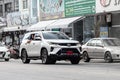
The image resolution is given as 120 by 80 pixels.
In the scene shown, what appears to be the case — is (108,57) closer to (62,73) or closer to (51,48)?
(51,48)

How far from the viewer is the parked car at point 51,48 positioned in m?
23.2

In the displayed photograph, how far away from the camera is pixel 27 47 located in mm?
25750

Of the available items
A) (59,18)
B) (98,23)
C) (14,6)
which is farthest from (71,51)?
(14,6)

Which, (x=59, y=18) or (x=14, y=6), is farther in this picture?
(x=14, y=6)

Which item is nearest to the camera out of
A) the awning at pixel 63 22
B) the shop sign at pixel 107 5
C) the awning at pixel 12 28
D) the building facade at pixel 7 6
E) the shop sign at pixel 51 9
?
the shop sign at pixel 107 5

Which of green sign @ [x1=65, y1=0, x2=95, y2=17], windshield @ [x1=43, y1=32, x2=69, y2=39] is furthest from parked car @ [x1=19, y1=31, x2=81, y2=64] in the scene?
green sign @ [x1=65, y1=0, x2=95, y2=17]

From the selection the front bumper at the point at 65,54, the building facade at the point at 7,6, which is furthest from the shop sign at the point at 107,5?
the building facade at the point at 7,6

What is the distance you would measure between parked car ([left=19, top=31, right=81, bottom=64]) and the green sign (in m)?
12.2

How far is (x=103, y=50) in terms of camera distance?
2656cm

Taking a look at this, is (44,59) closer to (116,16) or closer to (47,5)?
(116,16)

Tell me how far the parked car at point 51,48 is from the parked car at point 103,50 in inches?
99.0

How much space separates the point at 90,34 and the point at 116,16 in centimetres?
396

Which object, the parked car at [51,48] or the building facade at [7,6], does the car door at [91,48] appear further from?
the building facade at [7,6]

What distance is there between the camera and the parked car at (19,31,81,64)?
2319 cm
